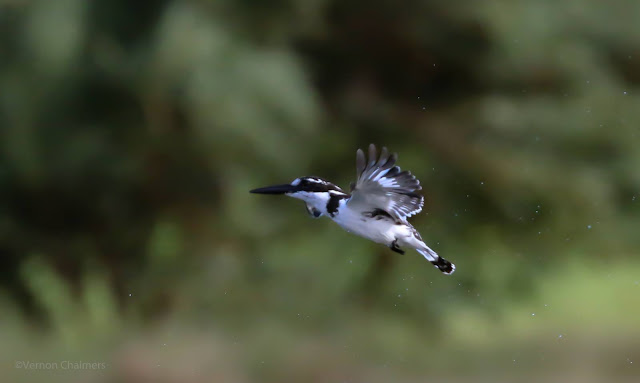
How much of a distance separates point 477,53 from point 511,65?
0.59ft

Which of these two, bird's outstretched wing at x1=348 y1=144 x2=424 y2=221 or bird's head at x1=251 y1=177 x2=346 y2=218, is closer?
bird's outstretched wing at x1=348 y1=144 x2=424 y2=221

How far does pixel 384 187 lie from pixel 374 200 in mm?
69

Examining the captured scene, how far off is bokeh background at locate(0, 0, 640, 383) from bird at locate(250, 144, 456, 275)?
1.96 meters

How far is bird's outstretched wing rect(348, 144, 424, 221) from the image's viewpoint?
201cm

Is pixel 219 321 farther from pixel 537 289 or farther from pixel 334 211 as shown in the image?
pixel 334 211

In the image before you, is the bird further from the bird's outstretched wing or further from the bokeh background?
the bokeh background

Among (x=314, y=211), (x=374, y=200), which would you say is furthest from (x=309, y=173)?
(x=374, y=200)

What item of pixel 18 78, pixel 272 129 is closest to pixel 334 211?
pixel 272 129

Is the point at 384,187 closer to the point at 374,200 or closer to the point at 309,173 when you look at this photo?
the point at 374,200


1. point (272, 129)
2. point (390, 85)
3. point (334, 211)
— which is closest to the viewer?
point (334, 211)

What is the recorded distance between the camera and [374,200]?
211 centimetres

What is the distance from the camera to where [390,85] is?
14.7 ft

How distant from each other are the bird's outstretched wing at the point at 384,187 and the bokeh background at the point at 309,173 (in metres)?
2.05

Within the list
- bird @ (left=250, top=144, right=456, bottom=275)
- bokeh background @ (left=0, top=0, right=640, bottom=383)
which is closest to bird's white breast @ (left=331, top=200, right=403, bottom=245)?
bird @ (left=250, top=144, right=456, bottom=275)
